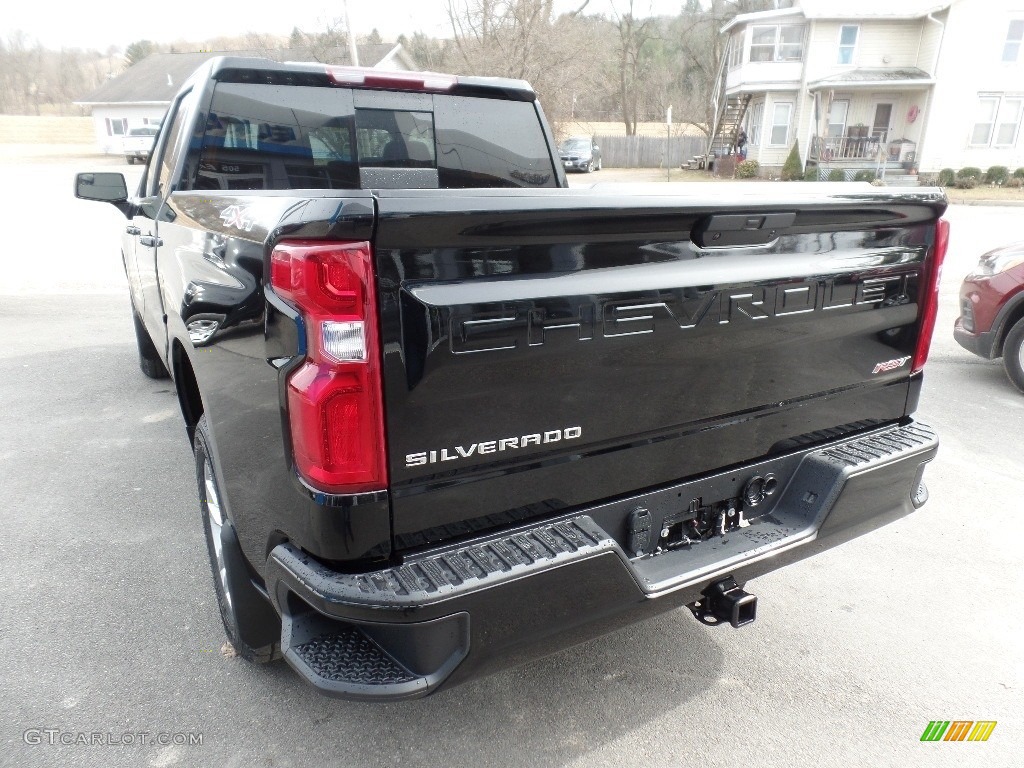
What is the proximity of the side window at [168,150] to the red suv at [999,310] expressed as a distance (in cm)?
576

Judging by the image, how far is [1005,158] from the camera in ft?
90.2

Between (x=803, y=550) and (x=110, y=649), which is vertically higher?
(x=803, y=550)

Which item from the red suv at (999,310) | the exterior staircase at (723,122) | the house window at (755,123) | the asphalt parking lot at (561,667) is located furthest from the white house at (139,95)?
the asphalt parking lot at (561,667)

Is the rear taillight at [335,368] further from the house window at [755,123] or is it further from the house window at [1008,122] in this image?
the house window at [755,123]

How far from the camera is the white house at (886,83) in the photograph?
2705cm

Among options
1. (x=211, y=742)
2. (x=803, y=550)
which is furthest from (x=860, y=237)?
(x=211, y=742)

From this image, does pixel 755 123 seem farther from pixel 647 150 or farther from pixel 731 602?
pixel 731 602

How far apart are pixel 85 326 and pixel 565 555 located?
7882 millimetres

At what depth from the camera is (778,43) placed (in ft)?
104

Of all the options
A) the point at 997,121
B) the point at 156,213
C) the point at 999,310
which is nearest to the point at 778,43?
the point at 997,121

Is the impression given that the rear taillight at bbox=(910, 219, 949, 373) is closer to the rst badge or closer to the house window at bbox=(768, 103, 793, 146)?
the rst badge

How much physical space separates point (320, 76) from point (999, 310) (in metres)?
5.24

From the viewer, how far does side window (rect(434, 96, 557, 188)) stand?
3.86m

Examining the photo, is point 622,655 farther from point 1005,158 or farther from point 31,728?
point 1005,158
